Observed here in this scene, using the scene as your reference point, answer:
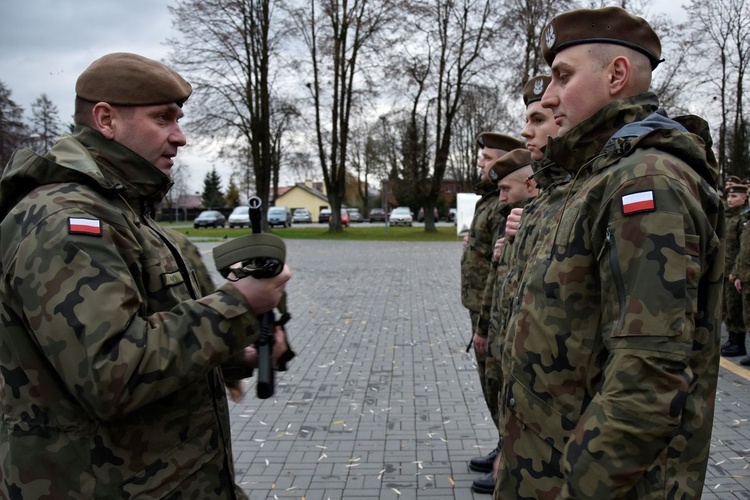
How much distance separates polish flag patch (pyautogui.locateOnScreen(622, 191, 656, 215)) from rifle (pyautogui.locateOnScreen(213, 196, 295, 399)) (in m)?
0.98

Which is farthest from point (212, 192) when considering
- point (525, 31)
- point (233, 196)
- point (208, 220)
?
point (525, 31)

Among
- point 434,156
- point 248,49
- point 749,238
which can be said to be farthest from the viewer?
point 434,156

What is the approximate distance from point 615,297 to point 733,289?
25.6 feet

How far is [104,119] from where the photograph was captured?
1.98 m

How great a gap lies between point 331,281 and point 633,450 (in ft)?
43.6

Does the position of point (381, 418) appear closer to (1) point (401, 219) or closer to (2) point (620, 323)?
(2) point (620, 323)

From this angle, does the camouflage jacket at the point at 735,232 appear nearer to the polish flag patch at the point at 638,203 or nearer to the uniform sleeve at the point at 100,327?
the polish flag patch at the point at 638,203

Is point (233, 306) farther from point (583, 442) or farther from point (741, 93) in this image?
point (741, 93)

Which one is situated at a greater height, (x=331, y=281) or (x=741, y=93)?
(x=741, y=93)

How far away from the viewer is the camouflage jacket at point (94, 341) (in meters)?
1.56

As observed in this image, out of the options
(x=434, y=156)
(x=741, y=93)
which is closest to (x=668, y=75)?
(x=741, y=93)

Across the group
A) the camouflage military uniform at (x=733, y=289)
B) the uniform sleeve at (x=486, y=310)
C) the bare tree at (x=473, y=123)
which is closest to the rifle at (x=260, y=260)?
the uniform sleeve at (x=486, y=310)

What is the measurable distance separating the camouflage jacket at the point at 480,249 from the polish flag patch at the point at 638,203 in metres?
3.25

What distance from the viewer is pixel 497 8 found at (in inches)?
1158
